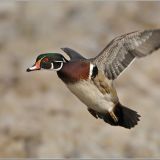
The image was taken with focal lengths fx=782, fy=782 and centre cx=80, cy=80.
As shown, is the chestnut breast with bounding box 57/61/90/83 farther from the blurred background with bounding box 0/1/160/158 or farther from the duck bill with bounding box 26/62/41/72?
the blurred background with bounding box 0/1/160/158

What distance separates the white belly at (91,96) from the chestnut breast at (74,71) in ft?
0.10

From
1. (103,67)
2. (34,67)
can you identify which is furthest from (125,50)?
(34,67)

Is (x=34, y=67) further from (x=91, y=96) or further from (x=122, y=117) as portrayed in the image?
(x=122, y=117)

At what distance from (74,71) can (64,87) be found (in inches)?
181

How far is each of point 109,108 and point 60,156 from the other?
3.67 m

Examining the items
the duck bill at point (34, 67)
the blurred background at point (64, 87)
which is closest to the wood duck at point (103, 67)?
the duck bill at point (34, 67)

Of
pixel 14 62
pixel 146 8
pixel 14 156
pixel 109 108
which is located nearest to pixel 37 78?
pixel 14 62

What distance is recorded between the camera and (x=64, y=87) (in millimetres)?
8359

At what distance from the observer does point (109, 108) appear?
13.0 ft

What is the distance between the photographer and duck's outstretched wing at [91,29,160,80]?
3.81 metres

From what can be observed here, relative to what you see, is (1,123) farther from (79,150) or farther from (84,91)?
(84,91)

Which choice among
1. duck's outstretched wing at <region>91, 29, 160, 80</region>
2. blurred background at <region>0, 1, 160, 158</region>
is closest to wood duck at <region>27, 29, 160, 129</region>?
duck's outstretched wing at <region>91, 29, 160, 80</region>

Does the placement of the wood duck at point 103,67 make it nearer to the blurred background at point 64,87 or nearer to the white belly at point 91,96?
the white belly at point 91,96

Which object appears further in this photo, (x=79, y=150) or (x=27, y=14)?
(x=27, y=14)
